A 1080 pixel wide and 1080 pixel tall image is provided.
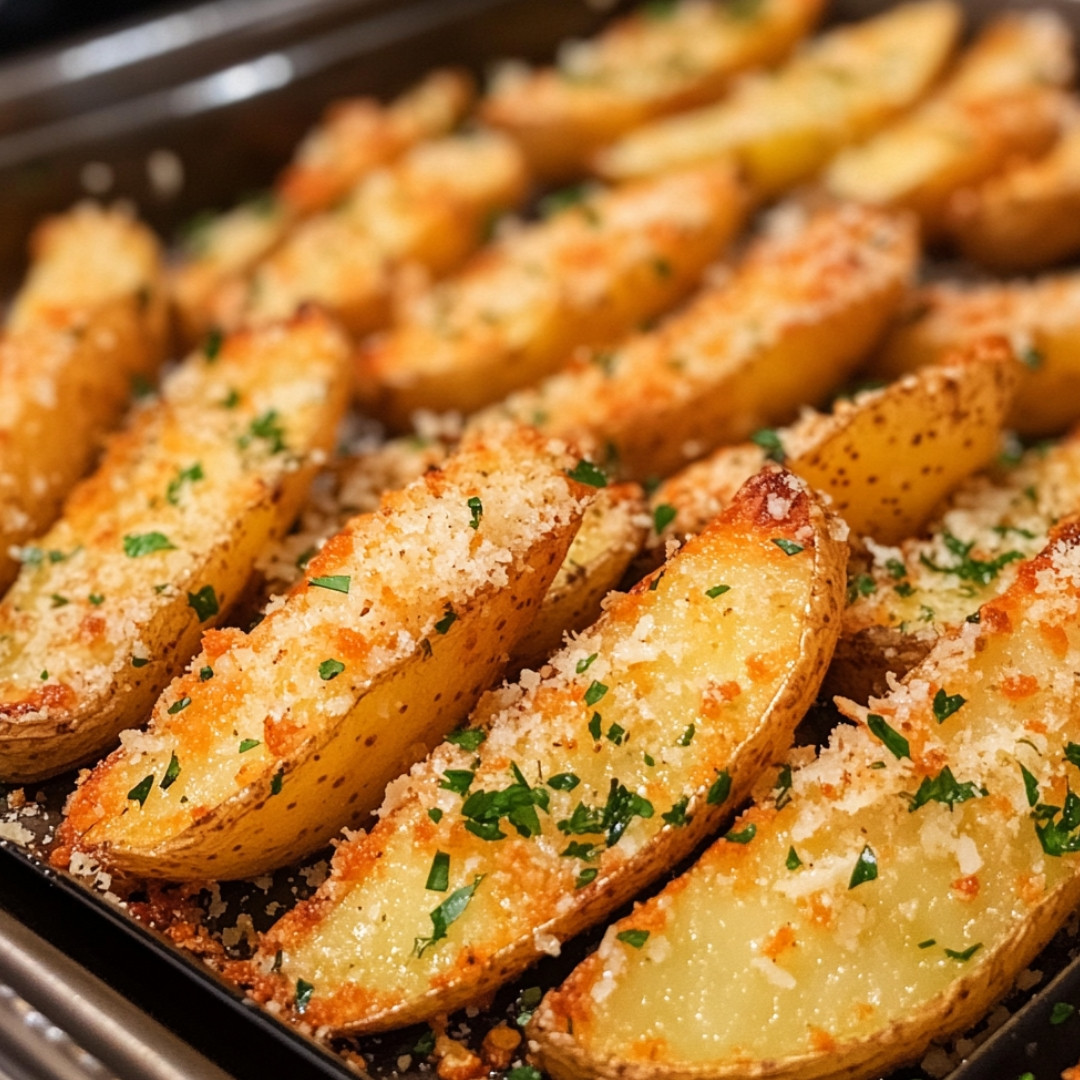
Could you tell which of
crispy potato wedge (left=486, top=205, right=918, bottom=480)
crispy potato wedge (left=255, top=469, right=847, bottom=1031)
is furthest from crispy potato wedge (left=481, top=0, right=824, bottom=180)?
crispy potato wedge (left=255, top=469, right=847, bottom=1031)

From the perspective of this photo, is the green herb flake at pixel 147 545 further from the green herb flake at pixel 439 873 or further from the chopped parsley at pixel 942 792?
the chopped parsley at pixel 942 792

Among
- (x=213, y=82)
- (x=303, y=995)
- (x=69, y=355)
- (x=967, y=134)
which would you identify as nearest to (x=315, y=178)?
(x=213, y=82)

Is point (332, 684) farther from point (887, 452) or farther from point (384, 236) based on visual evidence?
point (384, 236)

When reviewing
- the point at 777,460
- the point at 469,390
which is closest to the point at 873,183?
the point at 469,390

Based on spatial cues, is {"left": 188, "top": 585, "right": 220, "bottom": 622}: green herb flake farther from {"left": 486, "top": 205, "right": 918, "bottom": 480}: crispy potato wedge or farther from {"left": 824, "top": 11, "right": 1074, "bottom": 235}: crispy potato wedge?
{"left": 824, "top": 11, "right": 1074, "bottom": 235}: crispy potato wedge

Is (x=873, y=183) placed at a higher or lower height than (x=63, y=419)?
lower

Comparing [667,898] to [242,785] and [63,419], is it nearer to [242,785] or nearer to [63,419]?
[242,785]
